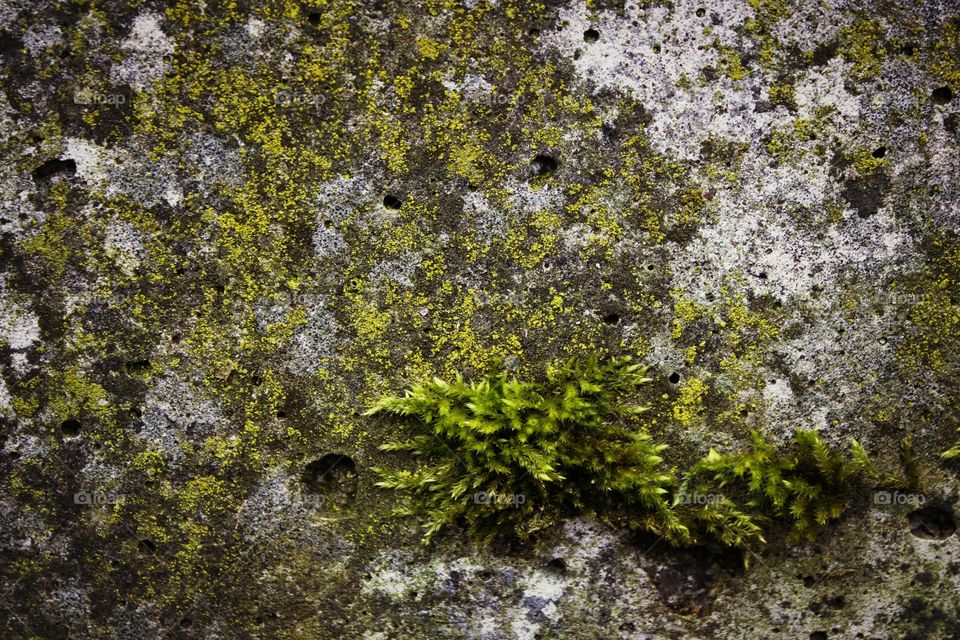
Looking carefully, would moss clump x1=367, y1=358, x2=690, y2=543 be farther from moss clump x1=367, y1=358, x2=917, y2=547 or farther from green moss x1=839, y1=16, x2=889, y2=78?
green moss x1=839, y1=16, x2=889, y2=78

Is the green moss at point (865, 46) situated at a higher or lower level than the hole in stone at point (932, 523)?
higher

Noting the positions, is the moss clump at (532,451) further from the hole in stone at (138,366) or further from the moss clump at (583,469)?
the hole in stone at (138,366)

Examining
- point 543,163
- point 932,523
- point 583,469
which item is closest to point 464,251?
point 543,163

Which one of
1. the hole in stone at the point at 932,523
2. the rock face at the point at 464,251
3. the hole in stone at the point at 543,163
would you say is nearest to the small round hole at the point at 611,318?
the rock face at the point at 464,251

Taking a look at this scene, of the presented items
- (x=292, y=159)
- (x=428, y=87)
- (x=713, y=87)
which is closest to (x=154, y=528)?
(x=292, y=159)

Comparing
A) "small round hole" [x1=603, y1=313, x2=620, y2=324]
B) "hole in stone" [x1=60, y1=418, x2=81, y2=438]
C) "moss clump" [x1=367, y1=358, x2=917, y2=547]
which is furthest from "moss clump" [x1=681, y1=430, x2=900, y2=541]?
"hole in stone" [x1=60, y1=418, x2=81, y2=438]

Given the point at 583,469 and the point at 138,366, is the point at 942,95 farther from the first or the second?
the point at 138,366

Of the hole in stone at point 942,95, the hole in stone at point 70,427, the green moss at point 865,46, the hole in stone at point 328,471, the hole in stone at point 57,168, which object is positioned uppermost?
the green moss at point 865,46
